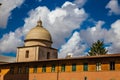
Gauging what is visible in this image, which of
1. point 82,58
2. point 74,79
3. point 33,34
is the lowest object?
point 74,79

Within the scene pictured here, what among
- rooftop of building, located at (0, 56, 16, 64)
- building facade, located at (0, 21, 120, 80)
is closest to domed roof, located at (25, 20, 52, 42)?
building facade, located at (0, 21, 120, 80)

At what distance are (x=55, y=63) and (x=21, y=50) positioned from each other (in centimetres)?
1746

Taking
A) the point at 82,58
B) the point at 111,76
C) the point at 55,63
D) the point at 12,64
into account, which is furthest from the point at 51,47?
the point at 111,76

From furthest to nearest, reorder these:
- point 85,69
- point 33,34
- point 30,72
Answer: point 33,34 → point 30,72 → point 85,69

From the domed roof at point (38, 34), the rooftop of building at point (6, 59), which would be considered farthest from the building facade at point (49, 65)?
the rooftop of building at point (6, 59)

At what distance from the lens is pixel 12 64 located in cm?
5456

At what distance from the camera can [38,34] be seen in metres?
61.2

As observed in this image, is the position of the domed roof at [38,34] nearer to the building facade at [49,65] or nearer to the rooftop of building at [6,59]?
the building facade at [49,65]

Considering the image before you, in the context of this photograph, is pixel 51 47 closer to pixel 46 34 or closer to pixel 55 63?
pixel 46 34

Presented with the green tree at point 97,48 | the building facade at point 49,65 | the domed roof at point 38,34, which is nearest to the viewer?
the building facade at point 49,65

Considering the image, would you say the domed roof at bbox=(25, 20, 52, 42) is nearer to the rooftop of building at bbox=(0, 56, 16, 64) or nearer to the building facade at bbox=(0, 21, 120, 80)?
the building facade at bbox=(0, 21, 120, 80)

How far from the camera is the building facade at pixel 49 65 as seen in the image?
4072cm

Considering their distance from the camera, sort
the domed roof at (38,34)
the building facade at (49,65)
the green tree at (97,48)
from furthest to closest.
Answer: the green tree at (97,48)
the domed roof at (38,34)
the building facade at (49,65)

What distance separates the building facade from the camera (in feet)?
134
